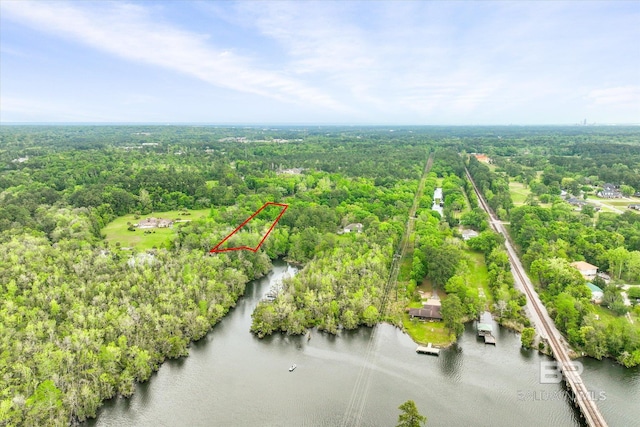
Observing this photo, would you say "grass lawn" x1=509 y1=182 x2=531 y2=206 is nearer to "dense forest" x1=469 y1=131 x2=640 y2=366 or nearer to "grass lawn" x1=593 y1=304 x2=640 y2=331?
"dense forest" x1=469 y1=131 x2=640 y2=366

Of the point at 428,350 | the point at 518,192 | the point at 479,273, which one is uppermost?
the point at 518,192

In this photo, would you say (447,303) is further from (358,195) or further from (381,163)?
(381,163)

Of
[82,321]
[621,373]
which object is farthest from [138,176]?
[621,373]
